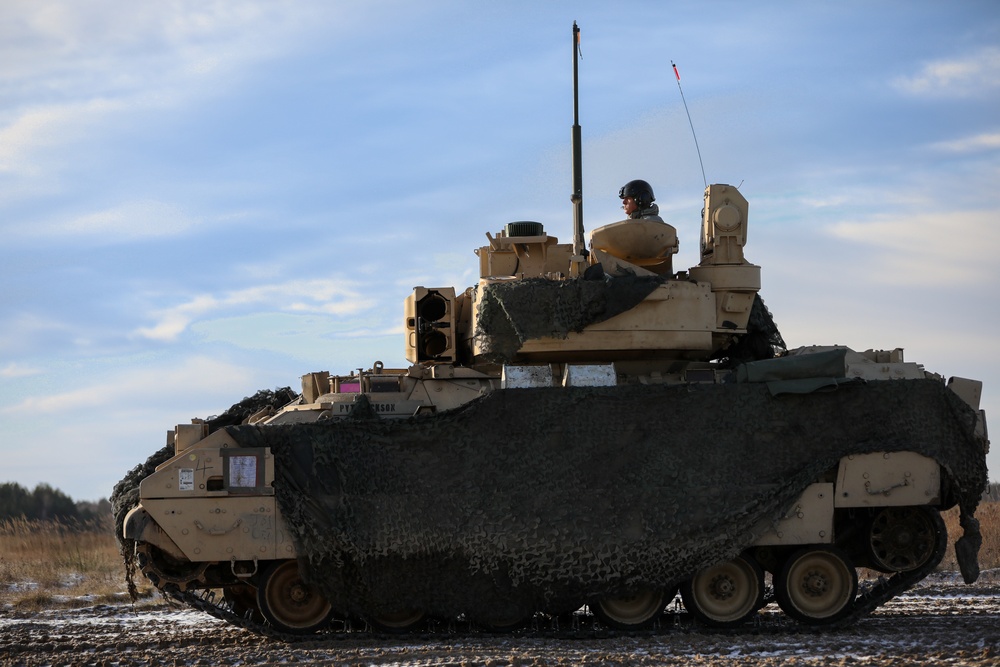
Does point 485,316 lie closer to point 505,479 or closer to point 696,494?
point 505,479

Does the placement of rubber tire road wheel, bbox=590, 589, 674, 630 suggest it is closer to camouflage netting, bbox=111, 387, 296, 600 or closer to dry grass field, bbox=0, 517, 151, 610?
camouflage netting, bbox=111, 387, 296, 600

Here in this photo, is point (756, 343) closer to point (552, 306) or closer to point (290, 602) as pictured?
point (552, 306)

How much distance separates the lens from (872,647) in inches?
512

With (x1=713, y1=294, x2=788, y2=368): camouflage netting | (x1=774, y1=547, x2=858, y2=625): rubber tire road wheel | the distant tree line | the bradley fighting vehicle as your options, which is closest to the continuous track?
the bradley fighting vehicle

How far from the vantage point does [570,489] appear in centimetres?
1476

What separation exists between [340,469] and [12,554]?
12613 mm

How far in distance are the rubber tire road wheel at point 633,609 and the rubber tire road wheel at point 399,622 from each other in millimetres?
1950

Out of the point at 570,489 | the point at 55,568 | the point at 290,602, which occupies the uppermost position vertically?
the point at 570,489

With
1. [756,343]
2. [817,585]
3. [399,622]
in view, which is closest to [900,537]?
[817,585]

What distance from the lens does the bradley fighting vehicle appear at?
14.6 m

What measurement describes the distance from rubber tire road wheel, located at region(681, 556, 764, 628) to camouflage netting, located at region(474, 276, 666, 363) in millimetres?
3119

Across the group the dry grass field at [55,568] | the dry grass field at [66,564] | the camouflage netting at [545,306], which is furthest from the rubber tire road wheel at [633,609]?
the dry grass field at [55,568]

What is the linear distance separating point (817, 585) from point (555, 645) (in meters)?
3.28

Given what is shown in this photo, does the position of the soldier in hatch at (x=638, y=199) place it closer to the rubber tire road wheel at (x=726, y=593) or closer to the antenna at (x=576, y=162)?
the antenna at (x=576, y=162)
